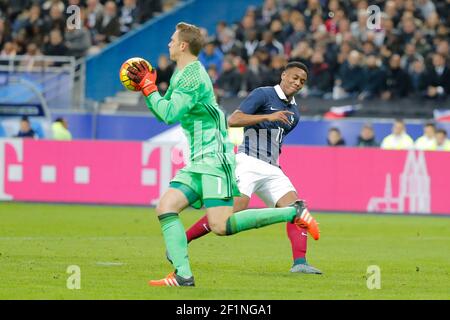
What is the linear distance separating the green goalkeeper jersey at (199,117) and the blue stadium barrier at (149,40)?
62.1 ft

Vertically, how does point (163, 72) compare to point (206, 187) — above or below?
above

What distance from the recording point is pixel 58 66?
100 feet

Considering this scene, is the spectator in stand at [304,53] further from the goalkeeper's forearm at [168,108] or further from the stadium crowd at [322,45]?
the goalkeeper's forearm at [168,108]

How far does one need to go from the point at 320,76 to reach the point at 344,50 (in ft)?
2.62

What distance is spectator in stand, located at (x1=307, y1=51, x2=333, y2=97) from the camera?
2745 cm

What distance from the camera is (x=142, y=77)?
35.5 ft

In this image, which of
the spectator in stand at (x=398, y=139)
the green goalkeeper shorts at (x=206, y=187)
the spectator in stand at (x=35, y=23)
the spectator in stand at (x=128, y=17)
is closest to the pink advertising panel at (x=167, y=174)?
the spectator in stand at (x=398, y=139)

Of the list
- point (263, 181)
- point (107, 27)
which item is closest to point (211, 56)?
point (107, 27)

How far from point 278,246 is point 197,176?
226 inches

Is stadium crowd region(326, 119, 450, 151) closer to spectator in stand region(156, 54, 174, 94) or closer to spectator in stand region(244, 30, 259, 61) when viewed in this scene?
spectator in stand region(244, 30, 259, 61)

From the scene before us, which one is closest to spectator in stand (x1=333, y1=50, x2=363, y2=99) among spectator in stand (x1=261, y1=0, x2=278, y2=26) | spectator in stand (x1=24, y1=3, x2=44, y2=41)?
spectator in stand (x1=261, y1=0, x2=278, y2=26)

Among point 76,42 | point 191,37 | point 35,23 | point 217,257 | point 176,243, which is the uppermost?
point 35,23

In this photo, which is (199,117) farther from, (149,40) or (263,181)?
(149,40)
